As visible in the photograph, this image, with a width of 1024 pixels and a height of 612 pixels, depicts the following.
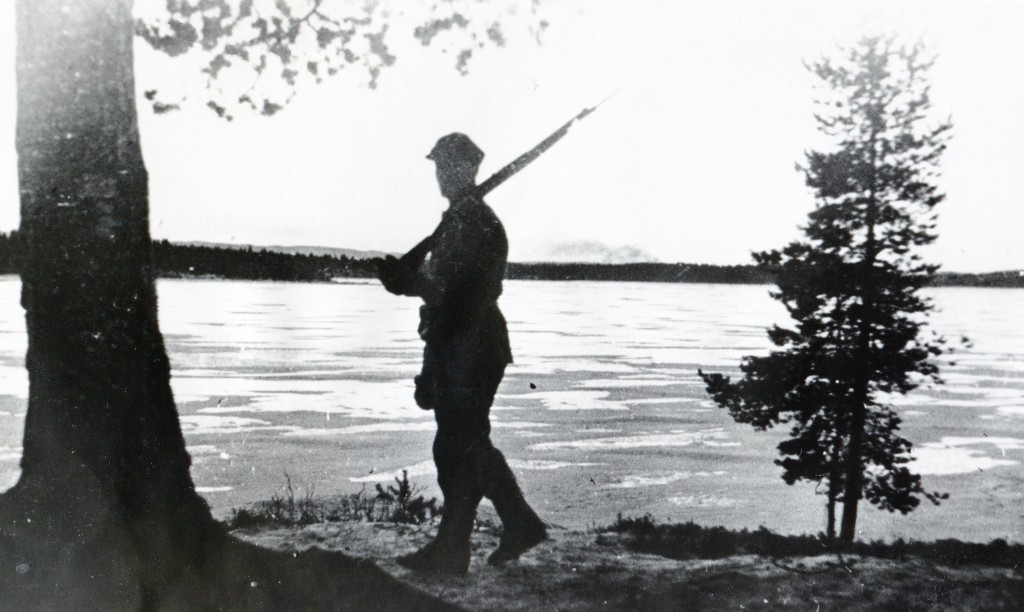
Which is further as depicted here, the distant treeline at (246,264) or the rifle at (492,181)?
the distant treeline at (246,264)

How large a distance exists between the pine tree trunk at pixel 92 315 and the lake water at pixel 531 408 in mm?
615

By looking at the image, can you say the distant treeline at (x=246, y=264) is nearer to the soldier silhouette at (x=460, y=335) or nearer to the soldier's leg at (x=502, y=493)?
the soldier silhouette at (x=460, y=335)

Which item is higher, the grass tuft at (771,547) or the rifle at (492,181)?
the rifle at (492,181)

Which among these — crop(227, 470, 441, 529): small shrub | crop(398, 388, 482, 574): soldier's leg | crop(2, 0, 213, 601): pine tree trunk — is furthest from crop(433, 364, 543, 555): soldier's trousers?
crop(2, 0, 213, 601): pine tree trunk

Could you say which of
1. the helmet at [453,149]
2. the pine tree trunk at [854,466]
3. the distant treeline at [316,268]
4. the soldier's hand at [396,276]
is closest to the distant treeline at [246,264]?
the distant treeline at [316,268]

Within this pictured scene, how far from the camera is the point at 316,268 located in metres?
7.50

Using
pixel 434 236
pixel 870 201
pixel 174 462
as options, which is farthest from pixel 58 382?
pixel 870 201

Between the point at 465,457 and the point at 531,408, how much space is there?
7.34 meters

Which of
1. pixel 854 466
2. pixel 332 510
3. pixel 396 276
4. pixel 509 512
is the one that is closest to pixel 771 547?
pixel 509 512

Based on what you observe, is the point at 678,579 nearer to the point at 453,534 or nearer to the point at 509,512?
the point at 509,512

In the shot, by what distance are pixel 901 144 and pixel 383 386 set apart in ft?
Answer: 24.2

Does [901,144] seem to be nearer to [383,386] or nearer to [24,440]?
[383,386]

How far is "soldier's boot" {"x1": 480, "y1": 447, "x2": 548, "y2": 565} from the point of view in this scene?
201 inches

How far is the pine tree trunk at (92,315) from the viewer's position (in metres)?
5.25
